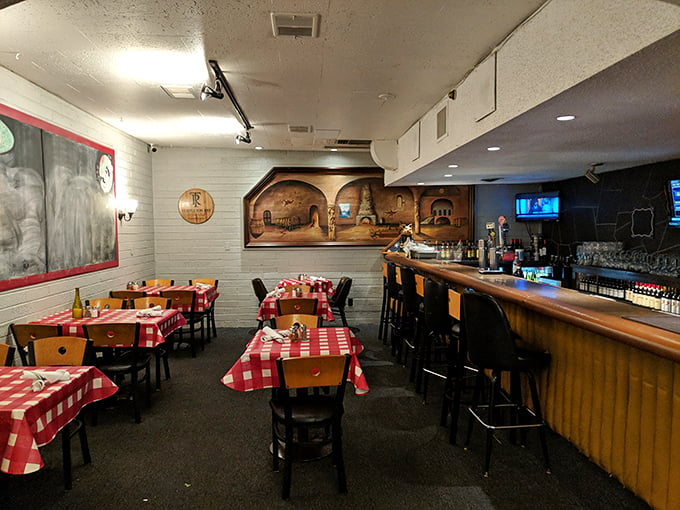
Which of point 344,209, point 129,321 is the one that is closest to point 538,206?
point 344,209

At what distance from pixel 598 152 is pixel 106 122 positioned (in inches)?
212

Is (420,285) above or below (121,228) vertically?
below

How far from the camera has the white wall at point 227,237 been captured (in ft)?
23.5

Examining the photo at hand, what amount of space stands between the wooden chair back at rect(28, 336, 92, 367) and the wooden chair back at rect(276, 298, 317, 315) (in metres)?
2.17

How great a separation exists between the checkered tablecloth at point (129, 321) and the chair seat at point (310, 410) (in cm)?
158

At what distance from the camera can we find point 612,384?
2.66m

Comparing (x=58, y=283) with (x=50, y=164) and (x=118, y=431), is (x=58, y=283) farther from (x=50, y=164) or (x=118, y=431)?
(x=118, y=431)

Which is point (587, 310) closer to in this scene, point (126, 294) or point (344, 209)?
point (126, 294)

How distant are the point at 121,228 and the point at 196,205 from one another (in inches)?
58.5

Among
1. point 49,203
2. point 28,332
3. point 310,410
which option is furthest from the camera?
point 49,203

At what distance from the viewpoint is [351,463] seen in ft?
9.95

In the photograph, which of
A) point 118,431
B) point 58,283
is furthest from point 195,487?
point 58,283

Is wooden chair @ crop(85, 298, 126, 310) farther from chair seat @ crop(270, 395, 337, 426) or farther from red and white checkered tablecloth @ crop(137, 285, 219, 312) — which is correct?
chair seat @ crop(270, 395, 337, 426)

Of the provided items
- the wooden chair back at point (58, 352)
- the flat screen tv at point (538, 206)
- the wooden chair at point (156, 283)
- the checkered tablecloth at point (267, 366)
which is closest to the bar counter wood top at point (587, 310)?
the checkered tablecloth at point (267, 366)
